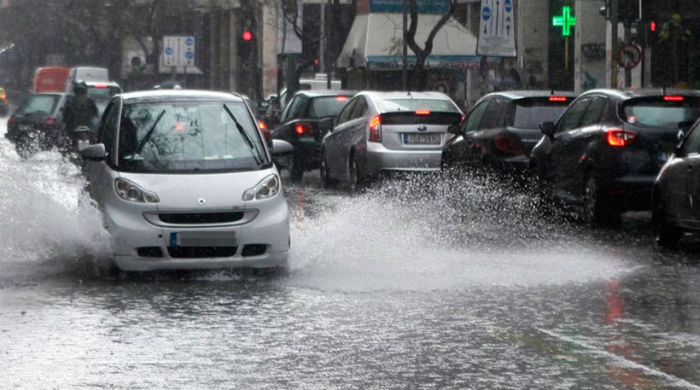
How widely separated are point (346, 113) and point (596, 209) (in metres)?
8.46

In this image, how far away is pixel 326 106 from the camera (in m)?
29.0

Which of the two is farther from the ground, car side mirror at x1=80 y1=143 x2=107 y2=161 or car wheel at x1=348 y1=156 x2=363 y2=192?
car side mirror at x1=80 y1=143 x2=107 y2=161

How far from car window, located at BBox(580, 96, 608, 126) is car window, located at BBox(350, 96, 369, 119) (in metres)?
6.15

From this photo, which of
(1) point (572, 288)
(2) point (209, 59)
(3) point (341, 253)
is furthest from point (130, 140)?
(2) point (209, 59)

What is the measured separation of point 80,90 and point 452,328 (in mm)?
20874

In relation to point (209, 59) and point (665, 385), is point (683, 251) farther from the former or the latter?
point (209, 59)

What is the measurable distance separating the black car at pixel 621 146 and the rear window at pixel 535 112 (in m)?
1.99

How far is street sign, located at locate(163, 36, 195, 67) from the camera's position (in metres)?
58.8

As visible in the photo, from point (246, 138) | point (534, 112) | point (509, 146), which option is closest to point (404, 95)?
point (534, 112)

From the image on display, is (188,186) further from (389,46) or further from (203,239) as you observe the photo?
(389,46)

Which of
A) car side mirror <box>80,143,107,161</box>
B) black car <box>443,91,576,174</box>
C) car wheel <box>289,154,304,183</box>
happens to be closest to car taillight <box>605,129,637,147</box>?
black car <box>443,91,576,174</box>

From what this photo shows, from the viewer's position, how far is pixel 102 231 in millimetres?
13336

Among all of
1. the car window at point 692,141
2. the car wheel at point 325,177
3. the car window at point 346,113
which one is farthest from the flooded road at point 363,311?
the car wheel at point 325,177

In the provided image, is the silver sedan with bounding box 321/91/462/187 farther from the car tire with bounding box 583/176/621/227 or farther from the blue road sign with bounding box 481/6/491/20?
the blue road sign with bounding box 481/6/491/20
